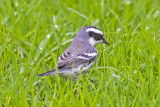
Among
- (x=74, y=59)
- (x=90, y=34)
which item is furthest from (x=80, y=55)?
(x=90, y=34)

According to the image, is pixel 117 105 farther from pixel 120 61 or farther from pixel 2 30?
pixel 2 30

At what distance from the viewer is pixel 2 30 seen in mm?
6891

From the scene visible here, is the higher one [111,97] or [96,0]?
[96,0]

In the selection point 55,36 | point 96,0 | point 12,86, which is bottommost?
point 12,86

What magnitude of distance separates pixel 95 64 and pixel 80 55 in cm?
57

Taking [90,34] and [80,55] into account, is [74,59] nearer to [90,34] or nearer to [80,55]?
[80,55]

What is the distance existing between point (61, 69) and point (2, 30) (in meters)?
2.20

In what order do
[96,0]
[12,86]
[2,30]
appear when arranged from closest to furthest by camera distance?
1. [12,86]
2. [2,30]
3. [96,0]

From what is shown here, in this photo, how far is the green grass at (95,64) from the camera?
4.53 m

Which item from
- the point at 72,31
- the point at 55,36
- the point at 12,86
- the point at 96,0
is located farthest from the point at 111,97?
the point at 96,0

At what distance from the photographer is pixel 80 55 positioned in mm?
5324

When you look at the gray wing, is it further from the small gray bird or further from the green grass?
the green grass

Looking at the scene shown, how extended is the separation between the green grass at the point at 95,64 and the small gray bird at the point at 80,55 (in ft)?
0.47

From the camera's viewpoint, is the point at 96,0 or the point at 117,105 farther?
the point at 96,0
